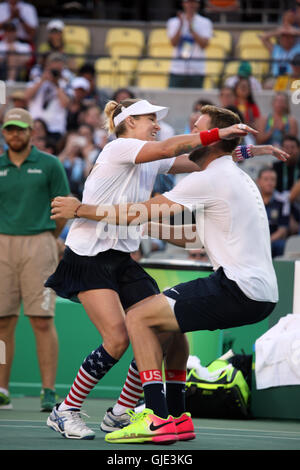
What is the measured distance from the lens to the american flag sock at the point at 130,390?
194 inches

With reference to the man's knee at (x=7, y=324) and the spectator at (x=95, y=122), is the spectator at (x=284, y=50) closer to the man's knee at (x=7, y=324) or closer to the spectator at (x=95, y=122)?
the spectator at (x=95, y=122)

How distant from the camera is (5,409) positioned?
671cm

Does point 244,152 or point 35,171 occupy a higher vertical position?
point 244,152

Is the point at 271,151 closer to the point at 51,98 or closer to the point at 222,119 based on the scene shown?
the point at 222,119

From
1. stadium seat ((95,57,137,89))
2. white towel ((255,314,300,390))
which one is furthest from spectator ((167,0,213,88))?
white towel ((255,314,300,390))

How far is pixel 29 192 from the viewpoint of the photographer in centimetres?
686

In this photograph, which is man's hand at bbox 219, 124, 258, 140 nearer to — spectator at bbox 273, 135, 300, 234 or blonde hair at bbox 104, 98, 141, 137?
blonde hair at bbox 104, 98, 141, 137

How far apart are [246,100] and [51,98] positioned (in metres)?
2.82

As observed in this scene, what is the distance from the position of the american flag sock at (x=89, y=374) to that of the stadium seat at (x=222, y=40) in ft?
33.9

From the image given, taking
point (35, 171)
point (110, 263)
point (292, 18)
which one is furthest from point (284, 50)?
point (110, 263)

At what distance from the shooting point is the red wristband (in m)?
4.41

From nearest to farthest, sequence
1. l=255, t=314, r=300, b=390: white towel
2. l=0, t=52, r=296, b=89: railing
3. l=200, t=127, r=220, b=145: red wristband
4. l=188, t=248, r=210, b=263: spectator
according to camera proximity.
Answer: l=200, t=127, r=220, b=145: red wristband → l=255, t=314, r=300, b=390: white towel → l=188, t=248, r=210, b=263: spectator → l=0, t=52, r=296, b=89: railing

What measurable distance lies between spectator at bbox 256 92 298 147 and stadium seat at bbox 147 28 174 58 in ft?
12.1
